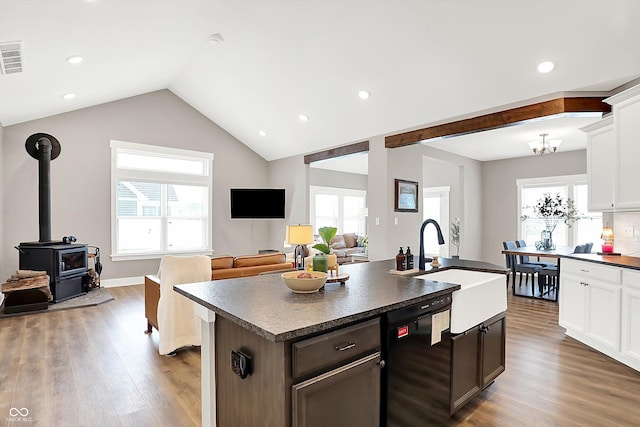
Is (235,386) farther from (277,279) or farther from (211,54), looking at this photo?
(211,54)

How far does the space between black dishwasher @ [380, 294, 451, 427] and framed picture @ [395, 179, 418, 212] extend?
397 centimetres

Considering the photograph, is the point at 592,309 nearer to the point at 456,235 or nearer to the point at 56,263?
the point at 456,235

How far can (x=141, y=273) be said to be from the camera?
22.1ft

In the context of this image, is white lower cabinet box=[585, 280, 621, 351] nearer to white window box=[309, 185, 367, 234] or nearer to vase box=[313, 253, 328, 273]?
vase box=[313, 253, 328, 273]

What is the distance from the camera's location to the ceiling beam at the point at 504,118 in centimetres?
384

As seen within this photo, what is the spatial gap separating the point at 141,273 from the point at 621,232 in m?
7.50

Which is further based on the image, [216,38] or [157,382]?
[216,38]

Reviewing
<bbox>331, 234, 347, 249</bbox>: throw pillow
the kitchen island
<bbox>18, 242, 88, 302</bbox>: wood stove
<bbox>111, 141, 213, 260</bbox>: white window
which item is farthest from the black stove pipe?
<bbox>331, 234, 347, 249</bbox>: throw pillow

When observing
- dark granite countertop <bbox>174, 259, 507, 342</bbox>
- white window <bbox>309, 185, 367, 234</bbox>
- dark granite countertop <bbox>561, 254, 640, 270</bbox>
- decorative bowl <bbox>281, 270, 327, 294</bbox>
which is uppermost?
white window <bbox>309, 185, 367, 234</bbox>

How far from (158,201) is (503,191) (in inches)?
303

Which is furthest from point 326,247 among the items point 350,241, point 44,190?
point 350,241

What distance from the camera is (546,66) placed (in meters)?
3.57

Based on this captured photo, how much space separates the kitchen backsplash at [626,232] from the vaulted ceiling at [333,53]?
1.41m

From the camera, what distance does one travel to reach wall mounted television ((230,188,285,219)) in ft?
24.6
